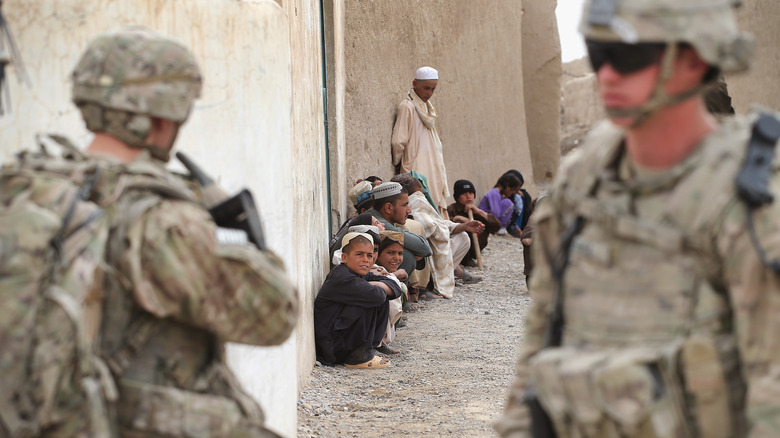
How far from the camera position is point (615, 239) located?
71.7 inches

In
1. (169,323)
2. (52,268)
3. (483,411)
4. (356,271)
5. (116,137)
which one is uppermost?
(116,137)

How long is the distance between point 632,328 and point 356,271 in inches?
156

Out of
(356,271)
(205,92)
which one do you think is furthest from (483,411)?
(205,92)

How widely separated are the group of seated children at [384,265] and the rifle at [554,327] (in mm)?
3673

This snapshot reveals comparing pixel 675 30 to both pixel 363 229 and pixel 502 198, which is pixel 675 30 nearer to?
pixel 363 229

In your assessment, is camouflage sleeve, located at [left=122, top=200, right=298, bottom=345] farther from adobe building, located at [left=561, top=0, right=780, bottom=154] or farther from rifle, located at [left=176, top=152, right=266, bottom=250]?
adobe building, located at [left=561, top=0, right=780, bottom=154]

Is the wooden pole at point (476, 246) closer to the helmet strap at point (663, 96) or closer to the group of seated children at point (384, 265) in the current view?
the group of seated children at point (384, 265)

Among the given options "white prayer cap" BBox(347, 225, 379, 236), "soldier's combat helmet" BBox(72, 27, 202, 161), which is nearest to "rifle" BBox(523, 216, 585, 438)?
"soldier's combat helmet" BBox(72, 27, 202, 161)

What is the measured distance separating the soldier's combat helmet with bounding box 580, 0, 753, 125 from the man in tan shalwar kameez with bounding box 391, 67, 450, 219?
280 inches

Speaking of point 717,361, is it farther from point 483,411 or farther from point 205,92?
point 483,411

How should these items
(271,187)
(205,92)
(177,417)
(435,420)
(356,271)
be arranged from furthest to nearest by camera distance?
(356,271) < (435,420) < (271,187) < (205,92) < (177,417)

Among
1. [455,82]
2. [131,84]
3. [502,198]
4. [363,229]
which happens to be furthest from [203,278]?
[455,82]

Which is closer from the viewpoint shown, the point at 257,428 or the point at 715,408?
the point at 715,408

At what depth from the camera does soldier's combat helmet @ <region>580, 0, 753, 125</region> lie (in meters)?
1.70
